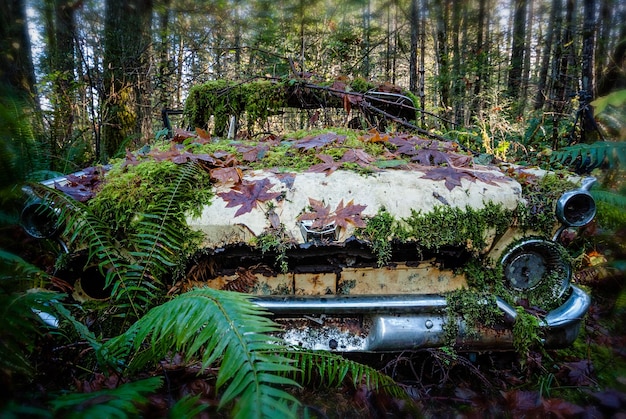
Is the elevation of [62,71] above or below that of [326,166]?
above

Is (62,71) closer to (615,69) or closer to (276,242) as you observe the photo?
(276,242)

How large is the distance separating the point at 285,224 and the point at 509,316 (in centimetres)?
105

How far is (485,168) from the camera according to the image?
1.99m

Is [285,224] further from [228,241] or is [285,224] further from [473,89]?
[473,89]

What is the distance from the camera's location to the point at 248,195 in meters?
1.62

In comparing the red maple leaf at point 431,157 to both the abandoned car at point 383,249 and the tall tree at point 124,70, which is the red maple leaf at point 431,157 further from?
the tall tree at point 124,70

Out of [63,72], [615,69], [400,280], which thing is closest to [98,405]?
[400,280]

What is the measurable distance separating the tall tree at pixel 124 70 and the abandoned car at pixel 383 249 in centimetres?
492

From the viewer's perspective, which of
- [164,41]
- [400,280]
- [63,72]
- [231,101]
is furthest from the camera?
[164,41]

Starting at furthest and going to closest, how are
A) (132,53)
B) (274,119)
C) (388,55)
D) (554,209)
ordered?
(388,55)
(132,53)
(274,119)
(554,209)

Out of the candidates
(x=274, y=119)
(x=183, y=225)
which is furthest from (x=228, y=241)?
(x=274, y=119)

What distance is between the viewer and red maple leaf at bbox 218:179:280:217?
1583 mm

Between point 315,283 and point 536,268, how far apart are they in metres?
1.05

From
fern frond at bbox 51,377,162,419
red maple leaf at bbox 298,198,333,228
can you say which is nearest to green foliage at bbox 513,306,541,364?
red maple leaf at bbox 298,198,333,228
